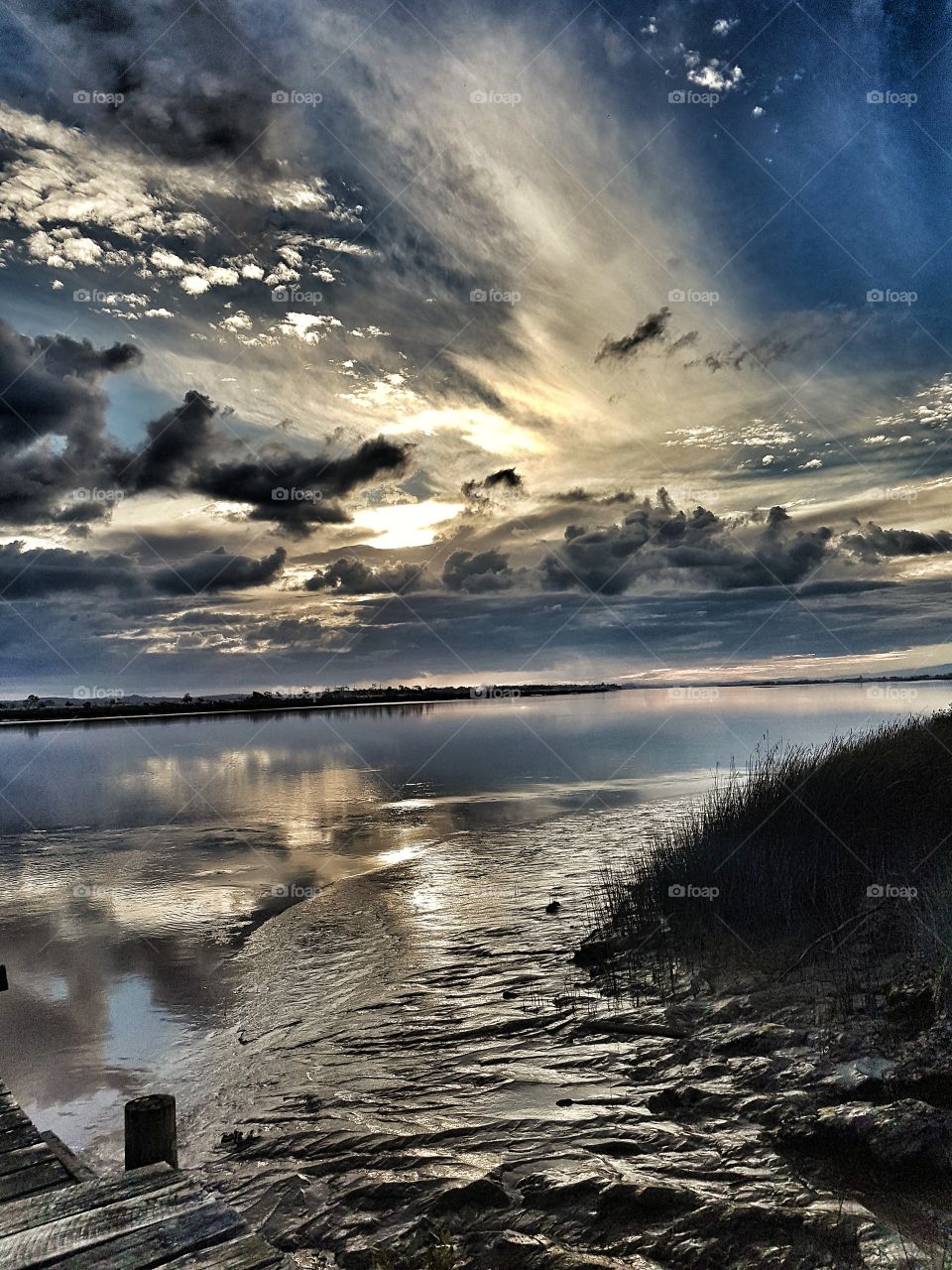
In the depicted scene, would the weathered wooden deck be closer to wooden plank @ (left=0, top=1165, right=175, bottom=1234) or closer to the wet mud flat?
wooden plank @ (left=0, top=1165, right=175, bottom=1234)

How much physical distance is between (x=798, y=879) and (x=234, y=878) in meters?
13.0

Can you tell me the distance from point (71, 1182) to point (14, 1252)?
1.22 metres

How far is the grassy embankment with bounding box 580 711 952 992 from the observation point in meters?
10.6

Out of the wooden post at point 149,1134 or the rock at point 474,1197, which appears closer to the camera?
the wooden post at point 149,1134

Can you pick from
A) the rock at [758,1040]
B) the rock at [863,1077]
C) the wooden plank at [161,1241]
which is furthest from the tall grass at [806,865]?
the wooden plank at [161,1241]

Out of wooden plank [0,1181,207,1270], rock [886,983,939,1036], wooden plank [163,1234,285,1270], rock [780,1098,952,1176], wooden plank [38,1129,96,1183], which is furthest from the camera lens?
rock [886,983,939,1036]

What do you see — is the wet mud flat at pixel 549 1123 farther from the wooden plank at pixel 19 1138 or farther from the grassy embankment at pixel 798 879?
the wooden plank at pixel 19 1138

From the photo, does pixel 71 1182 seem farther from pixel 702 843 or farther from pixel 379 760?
pixel 379 760

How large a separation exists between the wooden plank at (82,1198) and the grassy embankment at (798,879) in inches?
276

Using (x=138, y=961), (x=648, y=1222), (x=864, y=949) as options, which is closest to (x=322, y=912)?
(x=138, y=961)

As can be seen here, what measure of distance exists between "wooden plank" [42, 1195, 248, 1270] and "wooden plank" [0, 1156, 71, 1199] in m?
1.37

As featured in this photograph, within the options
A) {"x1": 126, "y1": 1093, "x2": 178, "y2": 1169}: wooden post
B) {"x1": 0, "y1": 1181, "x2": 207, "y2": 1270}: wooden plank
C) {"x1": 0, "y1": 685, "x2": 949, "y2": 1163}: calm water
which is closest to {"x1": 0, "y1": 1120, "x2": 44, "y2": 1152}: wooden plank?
{"x1": 126, "y1": 1093, "x2": 178, "y2": 1169}: wooden post

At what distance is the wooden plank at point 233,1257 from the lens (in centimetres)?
428

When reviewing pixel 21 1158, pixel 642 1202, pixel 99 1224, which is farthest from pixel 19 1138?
pixel 642 1202
